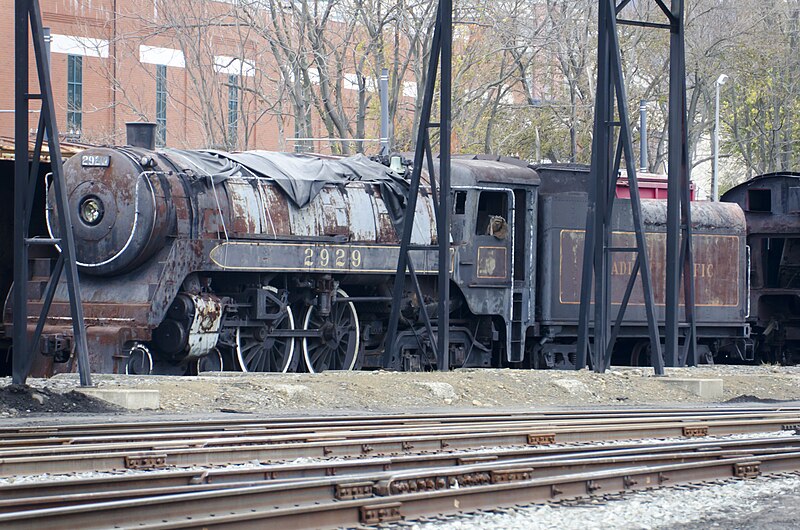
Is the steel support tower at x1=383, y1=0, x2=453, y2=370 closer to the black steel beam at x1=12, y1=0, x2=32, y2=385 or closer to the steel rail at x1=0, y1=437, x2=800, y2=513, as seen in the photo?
the black steel beam at x1=12, y1=0, x2=32, y2=385

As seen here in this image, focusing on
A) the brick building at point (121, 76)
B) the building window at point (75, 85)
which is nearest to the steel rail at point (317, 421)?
the brick building at point (121, 76)

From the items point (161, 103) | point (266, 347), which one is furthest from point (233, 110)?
point (266, 347)

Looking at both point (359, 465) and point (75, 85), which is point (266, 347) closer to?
point (359, 465)

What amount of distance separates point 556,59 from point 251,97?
402 inches

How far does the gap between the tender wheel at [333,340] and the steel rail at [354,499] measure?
859 centimetres

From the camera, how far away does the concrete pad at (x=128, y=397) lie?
11906mm

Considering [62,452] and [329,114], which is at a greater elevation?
[329,114]

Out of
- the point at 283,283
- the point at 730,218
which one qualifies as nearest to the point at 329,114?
the point at 730,218

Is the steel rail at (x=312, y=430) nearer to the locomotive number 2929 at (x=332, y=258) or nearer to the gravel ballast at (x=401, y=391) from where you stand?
the gravel ballast at (x=401, y=391)

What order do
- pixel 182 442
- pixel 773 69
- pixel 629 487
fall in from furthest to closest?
pixel 773 69 < pixel 182 442 < pixel 629 487

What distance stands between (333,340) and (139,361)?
2987mm

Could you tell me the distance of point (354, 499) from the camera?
21.9 feet

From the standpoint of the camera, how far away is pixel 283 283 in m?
16.5

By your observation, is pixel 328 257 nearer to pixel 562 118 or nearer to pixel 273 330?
pixel 273 330
